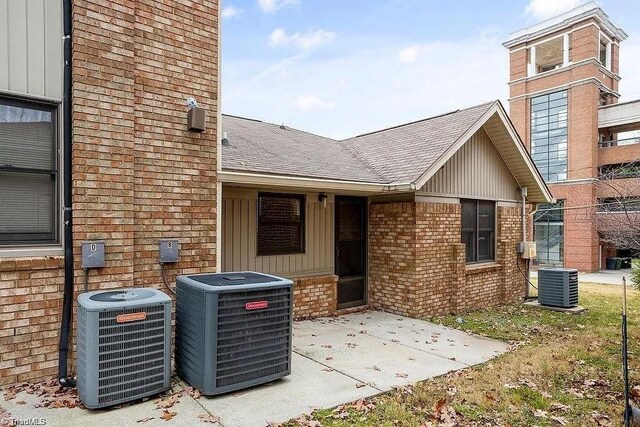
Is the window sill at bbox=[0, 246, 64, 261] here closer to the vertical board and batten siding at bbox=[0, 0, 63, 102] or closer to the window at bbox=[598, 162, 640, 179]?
the vertical board and batten siding at bbox=[0, 0, 63, 102]

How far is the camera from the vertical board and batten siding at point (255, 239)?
22.4 ft

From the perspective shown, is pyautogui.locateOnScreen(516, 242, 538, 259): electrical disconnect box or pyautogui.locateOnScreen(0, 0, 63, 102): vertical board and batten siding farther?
pyautogui.locateOnScreen(516, 242, 538, 259): electrical disconnect box

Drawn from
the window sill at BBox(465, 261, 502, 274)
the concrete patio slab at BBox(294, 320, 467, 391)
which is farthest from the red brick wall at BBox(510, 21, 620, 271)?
the concrete patio slab at BBox(294, 320, 467, 391)

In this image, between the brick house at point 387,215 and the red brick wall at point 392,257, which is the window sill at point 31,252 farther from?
the red brick wall at point 392,257

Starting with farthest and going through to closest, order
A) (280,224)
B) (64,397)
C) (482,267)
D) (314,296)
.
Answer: (482,267), (314,296), (280,224), (64,397)

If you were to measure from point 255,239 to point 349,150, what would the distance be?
15.4 feet

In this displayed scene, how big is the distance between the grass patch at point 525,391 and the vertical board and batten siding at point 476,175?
288 cm

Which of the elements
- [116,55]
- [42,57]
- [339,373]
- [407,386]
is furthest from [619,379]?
[42,57]

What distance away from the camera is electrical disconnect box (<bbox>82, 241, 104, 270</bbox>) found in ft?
13.8

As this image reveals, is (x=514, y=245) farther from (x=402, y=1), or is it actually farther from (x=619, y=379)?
(x=402, y=1)

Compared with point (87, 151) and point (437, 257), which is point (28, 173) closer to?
point (87, 151)

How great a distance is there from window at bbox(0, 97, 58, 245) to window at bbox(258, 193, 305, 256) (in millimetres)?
3432

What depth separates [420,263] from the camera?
310 inches

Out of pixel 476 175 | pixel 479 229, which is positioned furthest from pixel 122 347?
pixel 479 229
